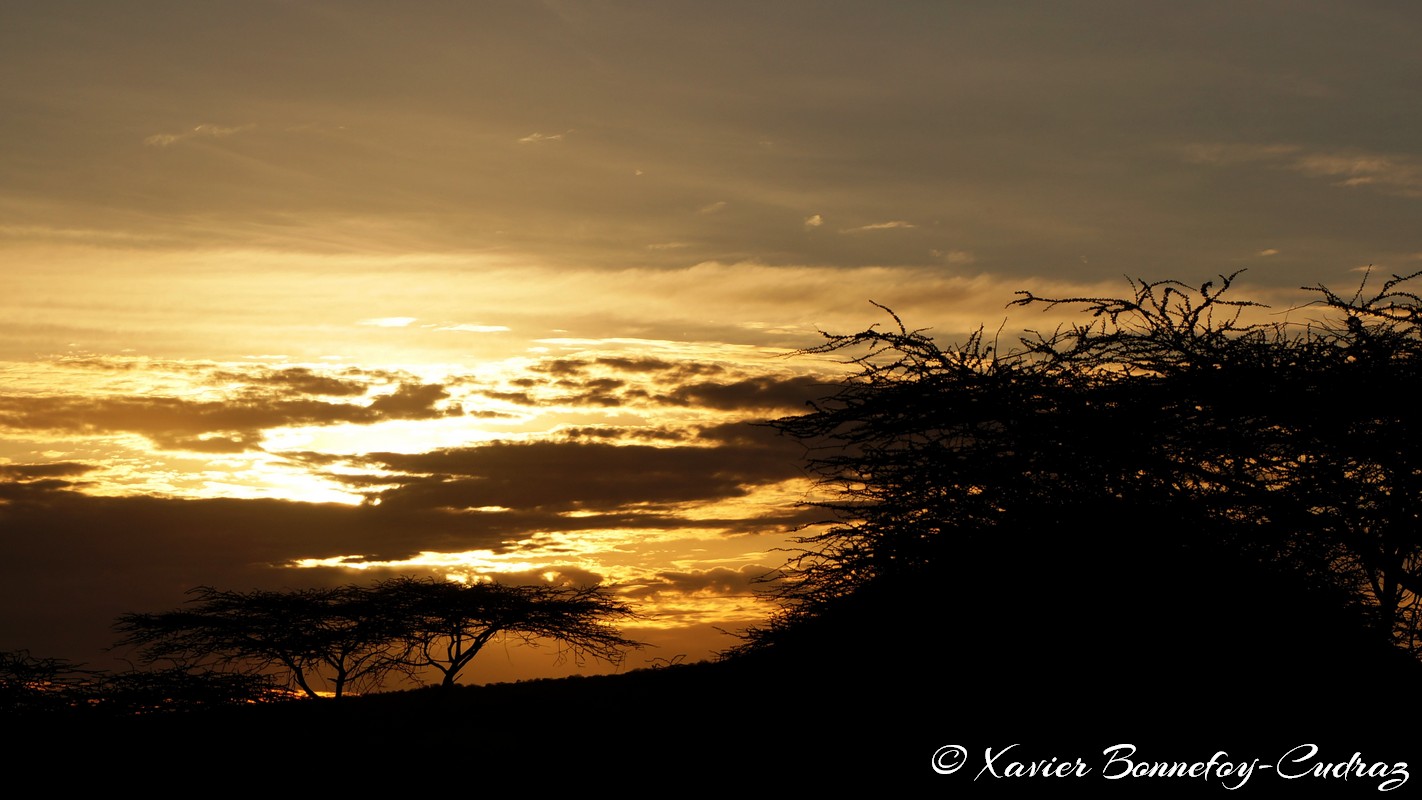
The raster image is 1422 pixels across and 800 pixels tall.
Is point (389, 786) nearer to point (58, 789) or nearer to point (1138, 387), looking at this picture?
point (58, 789)

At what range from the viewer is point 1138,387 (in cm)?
→ 1132

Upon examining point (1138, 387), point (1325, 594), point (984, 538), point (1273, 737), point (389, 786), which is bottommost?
point (389, 786)

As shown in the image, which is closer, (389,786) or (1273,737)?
(1273,737)

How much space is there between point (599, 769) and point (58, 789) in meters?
8.24

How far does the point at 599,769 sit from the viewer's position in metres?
13.2

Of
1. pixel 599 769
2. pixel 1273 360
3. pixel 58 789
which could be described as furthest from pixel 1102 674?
pixel 58 789

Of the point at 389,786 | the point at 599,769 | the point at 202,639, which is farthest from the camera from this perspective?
the point at 202,639

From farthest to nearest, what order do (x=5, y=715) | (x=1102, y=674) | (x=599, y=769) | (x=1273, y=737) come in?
(x=5, y=715)
(x=599, y=769)
(x=1102, y=674)
(x=1273, y=737)

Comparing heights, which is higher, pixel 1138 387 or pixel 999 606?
pixel 1138 387

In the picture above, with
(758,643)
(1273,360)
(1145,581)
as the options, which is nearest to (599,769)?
(758,643)

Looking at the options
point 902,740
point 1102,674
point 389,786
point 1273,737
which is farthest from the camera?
point 389,786

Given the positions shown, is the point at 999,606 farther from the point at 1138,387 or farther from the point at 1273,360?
the point at 1273,360

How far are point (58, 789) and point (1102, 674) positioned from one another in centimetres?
1387

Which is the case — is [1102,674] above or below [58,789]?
above
